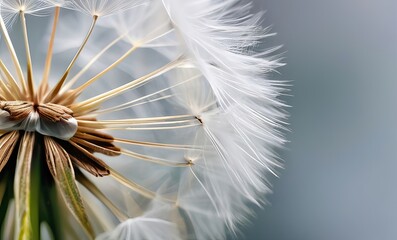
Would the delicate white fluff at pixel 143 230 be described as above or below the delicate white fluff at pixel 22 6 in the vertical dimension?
below

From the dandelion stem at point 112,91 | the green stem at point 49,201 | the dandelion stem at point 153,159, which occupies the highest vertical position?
the dandelion stem at point 112,91

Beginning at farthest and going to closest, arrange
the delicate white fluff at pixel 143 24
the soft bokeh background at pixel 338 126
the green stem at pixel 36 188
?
the soft bokeh background at pixel 338 126 < the delicate white fluff at pixel 143 24 < the green stem at pixel 36 188

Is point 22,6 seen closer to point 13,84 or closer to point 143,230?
point 13,84

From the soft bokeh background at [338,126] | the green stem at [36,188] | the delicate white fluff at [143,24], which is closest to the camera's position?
the green stem at [36,188]

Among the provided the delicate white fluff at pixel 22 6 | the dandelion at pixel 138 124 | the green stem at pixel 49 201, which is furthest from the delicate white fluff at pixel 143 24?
the green stem at pixel 49 201

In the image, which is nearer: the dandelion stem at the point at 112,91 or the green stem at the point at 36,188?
the green stem at the point at 36,188

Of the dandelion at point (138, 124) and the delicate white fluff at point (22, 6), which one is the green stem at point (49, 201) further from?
the delicate white fluff at point (22, 6)

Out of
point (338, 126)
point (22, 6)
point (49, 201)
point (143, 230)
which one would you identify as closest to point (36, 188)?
point (49, 201)

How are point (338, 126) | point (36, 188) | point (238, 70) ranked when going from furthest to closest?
1. point (338, 126)
2. point (238, 70)
3. point (36, 188)

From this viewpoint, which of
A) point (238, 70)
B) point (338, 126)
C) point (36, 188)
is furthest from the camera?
point (338, 126)
